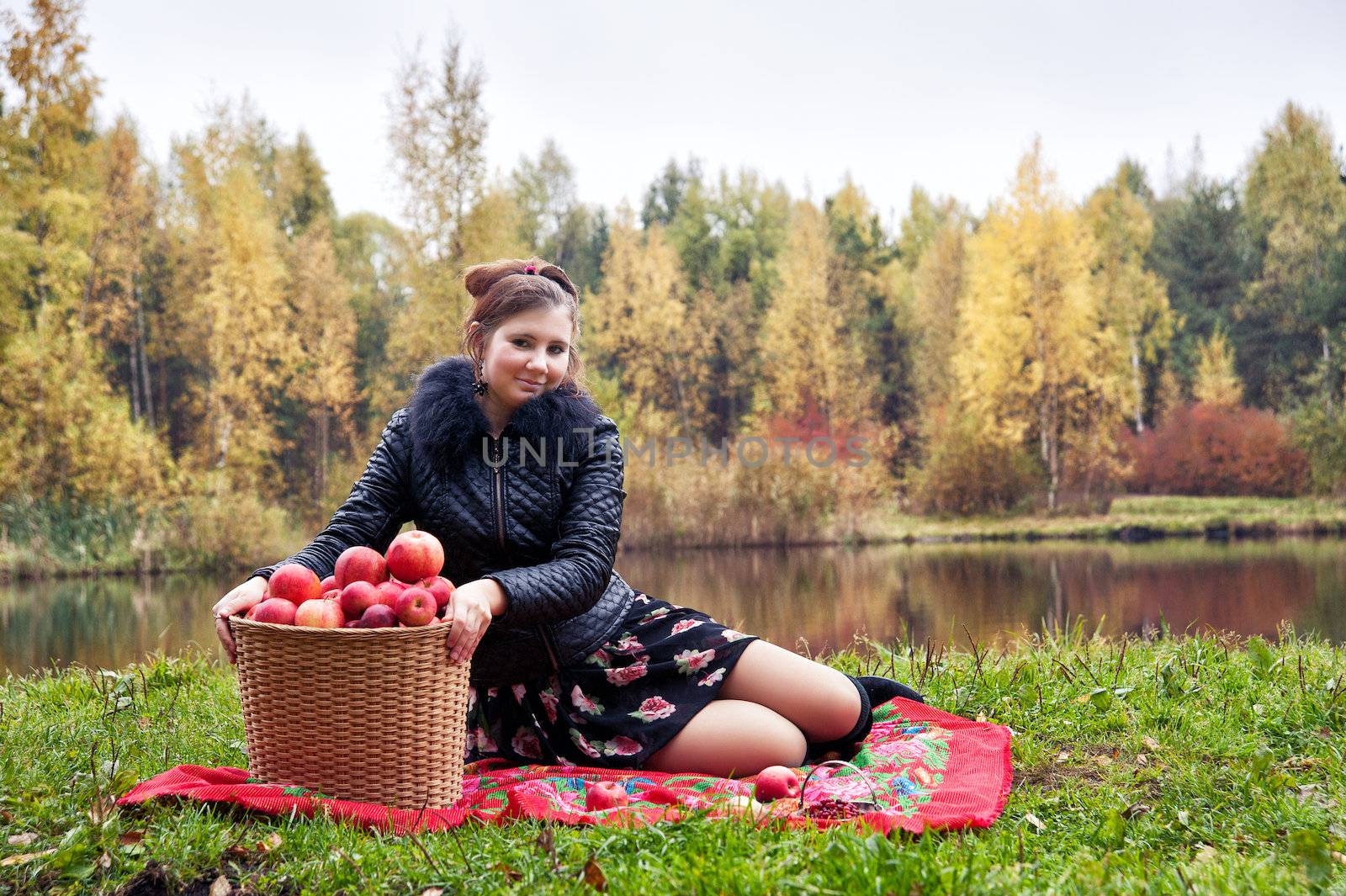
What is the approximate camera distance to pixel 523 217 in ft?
76.8

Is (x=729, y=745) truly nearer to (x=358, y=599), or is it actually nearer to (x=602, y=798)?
(x=602, y=798)

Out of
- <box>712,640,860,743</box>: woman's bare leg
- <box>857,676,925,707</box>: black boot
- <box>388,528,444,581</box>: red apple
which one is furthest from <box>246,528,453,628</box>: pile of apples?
<box>857,676,925,707</box>: black boot

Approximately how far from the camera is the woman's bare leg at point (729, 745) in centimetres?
279

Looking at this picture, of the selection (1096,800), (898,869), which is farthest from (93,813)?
(1096,800)

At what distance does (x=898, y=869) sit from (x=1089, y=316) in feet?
62.6

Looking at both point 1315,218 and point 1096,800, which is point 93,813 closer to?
point 1096,800

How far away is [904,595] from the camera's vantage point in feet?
31.3

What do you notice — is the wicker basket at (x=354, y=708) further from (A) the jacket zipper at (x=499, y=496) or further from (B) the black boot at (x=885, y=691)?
(B) the black boot at (x=885, y=691)

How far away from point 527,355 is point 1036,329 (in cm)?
1735

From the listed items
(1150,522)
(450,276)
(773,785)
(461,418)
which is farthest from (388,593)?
(1150,522)

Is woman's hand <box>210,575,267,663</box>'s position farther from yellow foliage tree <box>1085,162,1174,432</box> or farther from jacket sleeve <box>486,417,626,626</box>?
yellow foliage tree <box>1085,162,1174,432</box>

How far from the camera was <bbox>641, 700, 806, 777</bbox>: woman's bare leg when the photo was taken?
2.79 m

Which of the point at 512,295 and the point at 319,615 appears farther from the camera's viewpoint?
the point at 512,295

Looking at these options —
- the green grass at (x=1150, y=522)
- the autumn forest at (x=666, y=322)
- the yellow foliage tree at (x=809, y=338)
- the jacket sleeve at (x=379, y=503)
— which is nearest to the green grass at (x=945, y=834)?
the jacket sleeve at (x=379, y=503)
